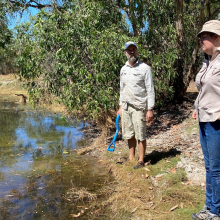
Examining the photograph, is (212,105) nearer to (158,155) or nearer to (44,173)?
(158,155)

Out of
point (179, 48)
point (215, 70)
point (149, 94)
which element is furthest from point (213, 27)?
point (179, 48)

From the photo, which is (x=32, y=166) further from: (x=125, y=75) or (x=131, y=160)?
(x=125, y=75)

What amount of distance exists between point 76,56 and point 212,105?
13.2 ft

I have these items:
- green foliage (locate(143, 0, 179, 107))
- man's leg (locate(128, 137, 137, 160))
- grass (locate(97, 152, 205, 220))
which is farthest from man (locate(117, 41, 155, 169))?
green foliage (locate(143, 0, 179, 107))

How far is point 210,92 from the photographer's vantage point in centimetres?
256

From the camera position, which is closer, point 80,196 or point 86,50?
point 80,196

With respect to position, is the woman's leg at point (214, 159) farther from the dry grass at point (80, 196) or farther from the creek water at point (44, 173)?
the dry grass at point (80, 196)

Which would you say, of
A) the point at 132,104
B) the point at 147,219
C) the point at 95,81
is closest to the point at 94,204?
the point at 147,219

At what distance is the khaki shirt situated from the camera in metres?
2.50

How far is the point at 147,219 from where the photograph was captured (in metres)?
3.00

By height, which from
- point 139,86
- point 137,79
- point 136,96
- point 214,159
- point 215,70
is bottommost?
point 214,159

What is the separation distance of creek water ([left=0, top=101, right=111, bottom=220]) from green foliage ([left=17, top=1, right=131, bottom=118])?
1192 mm

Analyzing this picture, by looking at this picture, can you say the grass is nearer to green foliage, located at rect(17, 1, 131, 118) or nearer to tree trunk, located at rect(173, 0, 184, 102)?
green foliage, located at rect(17, 1, 131, 118)

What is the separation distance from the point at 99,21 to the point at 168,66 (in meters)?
2.08
